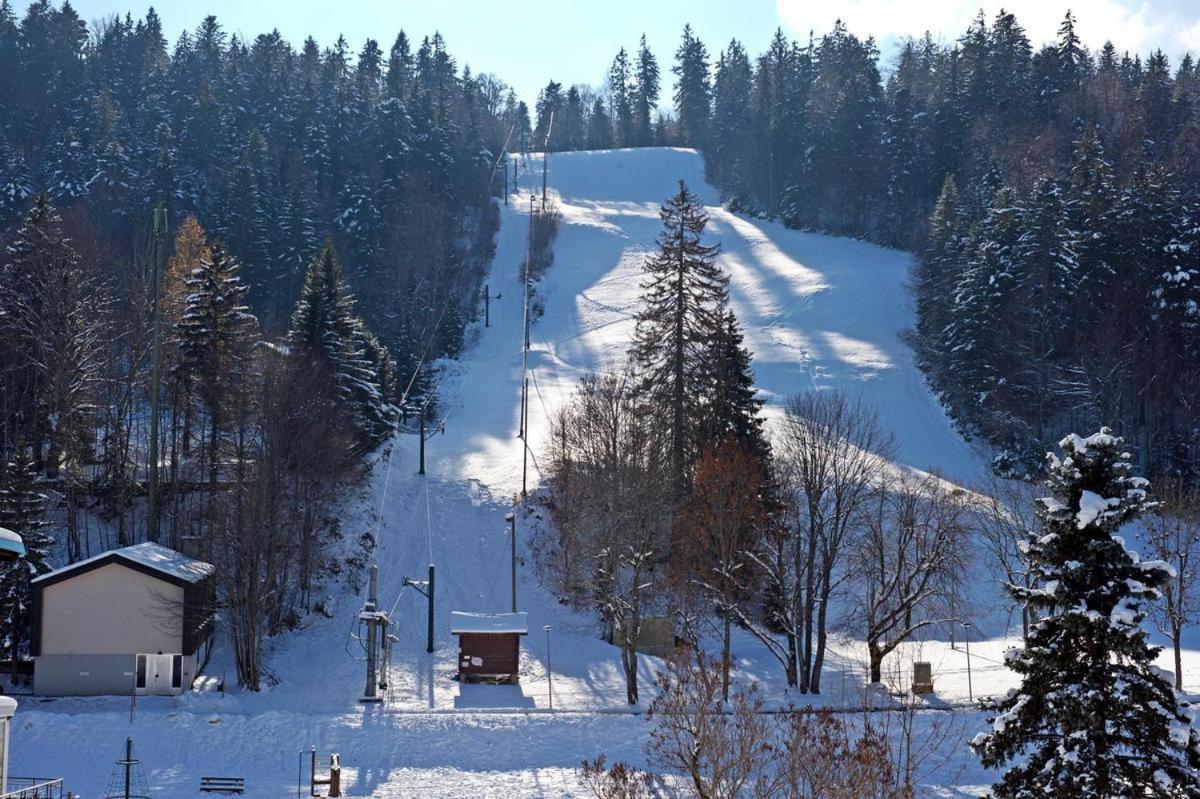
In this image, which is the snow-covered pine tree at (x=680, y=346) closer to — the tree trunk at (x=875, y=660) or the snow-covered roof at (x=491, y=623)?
the snow-covered roof at (x=491, y=623)

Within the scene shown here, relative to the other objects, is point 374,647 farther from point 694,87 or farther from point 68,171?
point 694,87

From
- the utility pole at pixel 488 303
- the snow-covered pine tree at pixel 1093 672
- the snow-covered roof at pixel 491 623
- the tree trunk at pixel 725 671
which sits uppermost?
the utility pole at pixel 488 303

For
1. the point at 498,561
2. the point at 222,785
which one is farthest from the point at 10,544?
the point at 498,561

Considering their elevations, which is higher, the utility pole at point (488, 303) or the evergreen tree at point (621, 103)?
the evergreen tree at point (621, 103)

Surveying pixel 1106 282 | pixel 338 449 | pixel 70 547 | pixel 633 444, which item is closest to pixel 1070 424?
pixel 1106 282

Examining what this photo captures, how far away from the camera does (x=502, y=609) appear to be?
1652 inches

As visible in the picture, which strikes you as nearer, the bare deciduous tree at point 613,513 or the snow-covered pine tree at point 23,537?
the snow-covered pine tree at point 23,537

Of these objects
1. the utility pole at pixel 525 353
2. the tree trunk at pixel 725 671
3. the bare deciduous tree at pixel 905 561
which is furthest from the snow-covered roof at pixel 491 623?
the utility pole at pixel 525 353

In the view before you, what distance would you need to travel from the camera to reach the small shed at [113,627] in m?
32.6

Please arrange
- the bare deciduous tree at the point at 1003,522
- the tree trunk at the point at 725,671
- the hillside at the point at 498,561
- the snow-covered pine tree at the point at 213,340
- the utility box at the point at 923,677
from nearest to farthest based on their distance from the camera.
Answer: the tree trunk at the point at 725,671
the hillside at the point at 498,561
the utility box at the point at 923,677
the snow-covered pine tree at the point at 213,340
the bare deciduous tree at the point at 1003,522

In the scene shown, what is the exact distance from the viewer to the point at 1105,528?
43.8 feet

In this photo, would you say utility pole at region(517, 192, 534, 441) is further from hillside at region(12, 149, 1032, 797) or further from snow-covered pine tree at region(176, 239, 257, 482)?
snow-covered pine tree at region(176, 239, 257, 482)

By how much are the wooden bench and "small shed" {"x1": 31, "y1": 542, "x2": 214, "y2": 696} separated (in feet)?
30.4

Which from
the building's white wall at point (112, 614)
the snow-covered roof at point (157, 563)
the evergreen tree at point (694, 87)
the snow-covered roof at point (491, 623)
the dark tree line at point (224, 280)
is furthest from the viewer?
the evergreen tree at point (694, 87)
